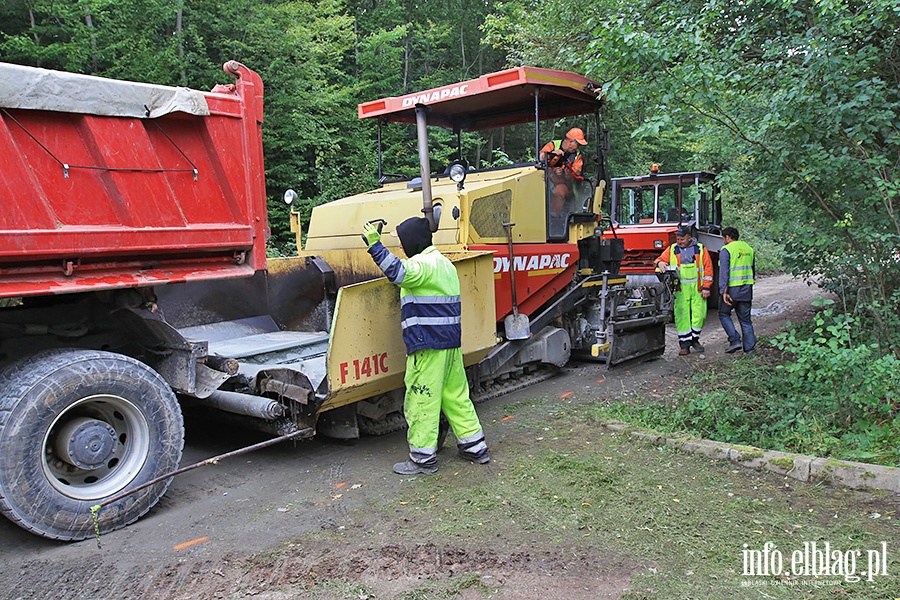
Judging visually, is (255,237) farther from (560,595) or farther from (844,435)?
(844,435)

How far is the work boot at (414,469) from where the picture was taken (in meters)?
4.25

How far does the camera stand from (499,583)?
286 cm

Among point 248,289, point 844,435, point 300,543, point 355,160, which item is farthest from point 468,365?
point 355,160

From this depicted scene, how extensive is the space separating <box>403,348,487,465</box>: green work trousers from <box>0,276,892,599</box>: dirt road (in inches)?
7.3

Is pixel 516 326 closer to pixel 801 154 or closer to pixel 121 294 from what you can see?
pixel 801 154

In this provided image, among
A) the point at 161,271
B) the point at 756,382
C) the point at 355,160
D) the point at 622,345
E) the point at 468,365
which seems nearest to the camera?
the point at 161,271

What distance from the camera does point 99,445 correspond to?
11.2 ft

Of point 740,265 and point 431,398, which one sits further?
point 740,265

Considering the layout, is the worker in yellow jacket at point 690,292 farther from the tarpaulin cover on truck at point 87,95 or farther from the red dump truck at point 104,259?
the tarpaulin cover on truck at point 87,95

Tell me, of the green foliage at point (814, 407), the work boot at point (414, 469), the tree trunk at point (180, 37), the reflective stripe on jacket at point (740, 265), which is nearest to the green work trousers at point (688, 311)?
the reflective stripe on jacket at point (740, 265)

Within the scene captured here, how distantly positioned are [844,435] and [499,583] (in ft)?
9.58

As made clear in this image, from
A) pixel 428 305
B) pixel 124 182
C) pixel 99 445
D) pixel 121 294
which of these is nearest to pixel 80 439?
pixel 99 445

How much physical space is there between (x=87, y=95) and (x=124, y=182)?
440 mm

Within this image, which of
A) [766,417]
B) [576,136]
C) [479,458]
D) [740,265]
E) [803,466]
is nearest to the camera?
[803,466]
